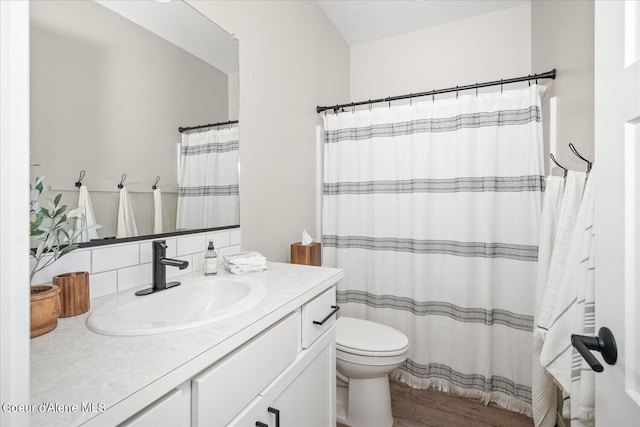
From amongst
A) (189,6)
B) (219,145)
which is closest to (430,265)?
(219,145)

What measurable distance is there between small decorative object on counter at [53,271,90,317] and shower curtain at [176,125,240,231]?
0.43 metres

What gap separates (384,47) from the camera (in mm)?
2811

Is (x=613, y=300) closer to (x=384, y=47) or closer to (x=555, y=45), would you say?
(x=555, y=45)

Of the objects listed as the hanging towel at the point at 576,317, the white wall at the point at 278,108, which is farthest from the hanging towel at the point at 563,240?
the white wall at the point at 278,108

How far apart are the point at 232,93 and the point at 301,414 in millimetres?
1419

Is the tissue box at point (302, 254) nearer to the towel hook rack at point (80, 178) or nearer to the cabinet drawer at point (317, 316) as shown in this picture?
the cabinet drawer at point (317, 316)

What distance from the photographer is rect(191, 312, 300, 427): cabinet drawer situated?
0.64 meters

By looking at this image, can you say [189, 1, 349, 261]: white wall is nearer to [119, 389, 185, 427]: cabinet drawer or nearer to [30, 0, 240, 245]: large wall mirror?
[30, 0, 240, 245]: large wall mirror

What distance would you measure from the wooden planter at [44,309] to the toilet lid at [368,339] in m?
1.28

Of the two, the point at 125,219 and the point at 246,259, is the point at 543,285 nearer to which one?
the point at 246,259

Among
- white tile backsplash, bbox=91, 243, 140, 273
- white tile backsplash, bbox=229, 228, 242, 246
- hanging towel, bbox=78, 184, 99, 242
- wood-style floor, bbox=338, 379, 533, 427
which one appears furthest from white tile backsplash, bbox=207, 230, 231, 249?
wood-style floor, bbox=338, 379, 533, 427

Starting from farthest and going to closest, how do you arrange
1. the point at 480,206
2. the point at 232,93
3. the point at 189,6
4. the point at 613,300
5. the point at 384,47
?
1. the point at 384,47
2. the point at 480,206
3. the point at 232,93
4. the point at 189,6
5. the point at 613,300

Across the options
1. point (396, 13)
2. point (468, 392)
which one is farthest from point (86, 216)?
point (396, 13)

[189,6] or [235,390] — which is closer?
[235,390]
